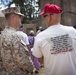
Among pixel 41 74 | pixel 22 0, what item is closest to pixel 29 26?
pixel 41 74

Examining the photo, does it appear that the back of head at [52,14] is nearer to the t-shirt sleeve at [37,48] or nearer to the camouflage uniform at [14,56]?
the t-shirt sleeve at [37,48]

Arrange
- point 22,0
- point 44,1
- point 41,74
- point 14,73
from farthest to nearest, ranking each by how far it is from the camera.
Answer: point 22,0 < point 44,1 < point 41,74 < point 14,73

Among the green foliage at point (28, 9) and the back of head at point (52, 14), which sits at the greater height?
the green foliage at point (28, 9)

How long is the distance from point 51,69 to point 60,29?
0.50 metres

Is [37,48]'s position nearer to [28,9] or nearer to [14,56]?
[14,56]

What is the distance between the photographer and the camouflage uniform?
11.9 ft

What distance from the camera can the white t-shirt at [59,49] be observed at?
11.3 ft

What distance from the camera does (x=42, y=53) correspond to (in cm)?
357

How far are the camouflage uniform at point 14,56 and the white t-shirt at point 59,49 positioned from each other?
0.27 m

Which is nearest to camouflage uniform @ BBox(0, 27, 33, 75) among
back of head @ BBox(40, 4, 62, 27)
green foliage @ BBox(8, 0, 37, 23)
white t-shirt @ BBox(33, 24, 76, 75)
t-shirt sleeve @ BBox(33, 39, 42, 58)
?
t-shirt sleeve @ BBox(33, 39, 42, 58)

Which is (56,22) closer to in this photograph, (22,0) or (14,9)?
(14,9)

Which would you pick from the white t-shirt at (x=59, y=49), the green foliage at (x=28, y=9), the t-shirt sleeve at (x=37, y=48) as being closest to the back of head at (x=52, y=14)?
the white t-shirt at (x=59, y=49)

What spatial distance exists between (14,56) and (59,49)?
0.59m

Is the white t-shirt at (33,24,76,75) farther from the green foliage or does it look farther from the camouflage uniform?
the green foliage
